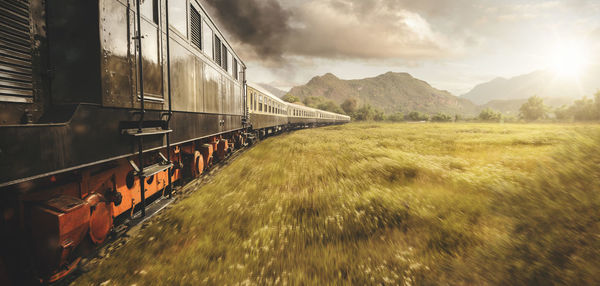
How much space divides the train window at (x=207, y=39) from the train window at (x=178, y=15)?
3.68ft

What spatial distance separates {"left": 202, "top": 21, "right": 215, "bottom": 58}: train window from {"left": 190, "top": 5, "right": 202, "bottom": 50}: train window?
8.0 inches

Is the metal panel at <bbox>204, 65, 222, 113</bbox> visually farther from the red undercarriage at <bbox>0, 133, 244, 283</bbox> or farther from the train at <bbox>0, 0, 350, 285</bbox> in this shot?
the red undercarriage at <bbox>0, 133, 244, 283</bbox>

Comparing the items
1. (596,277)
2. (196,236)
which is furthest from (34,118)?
(596,277)

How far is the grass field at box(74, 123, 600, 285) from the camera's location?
9.36 feet

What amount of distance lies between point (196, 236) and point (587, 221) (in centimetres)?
637

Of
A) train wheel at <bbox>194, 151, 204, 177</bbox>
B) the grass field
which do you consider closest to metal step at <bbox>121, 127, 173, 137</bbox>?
the grass field

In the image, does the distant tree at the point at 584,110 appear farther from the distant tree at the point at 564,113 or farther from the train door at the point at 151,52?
the train door at the point at 151,52

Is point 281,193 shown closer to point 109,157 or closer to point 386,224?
point 386,224

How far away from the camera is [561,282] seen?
2592mm

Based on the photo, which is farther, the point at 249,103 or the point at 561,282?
the point at 249,103

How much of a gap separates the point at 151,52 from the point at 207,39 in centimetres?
318

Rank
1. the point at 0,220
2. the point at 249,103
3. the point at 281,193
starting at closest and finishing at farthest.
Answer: the point at 0,220, the point at 281,193, the point at 249,103

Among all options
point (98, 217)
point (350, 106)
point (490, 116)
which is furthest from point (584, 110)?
point (98, 217)

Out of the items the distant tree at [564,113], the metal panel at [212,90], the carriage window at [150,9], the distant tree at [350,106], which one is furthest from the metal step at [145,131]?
the distant tree at [350,106]
